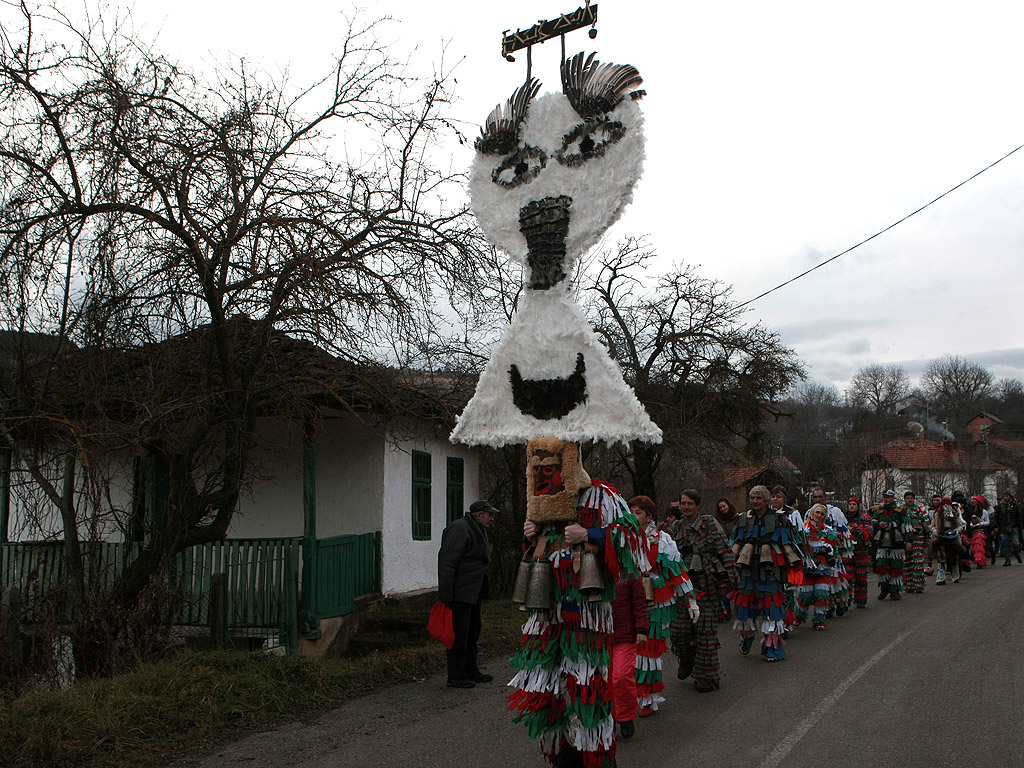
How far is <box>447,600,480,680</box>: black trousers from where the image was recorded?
26.8 feet

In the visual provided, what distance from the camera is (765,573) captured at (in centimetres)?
894

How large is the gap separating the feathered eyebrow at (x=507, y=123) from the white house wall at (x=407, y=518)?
633cm

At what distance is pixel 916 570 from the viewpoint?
15711 millimetres

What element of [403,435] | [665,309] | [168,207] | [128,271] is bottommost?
[403,435]

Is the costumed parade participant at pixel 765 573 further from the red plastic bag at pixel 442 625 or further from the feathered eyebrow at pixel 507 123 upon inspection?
the feathered eyebrow at pixel 507 123

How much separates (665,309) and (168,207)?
11.9 m

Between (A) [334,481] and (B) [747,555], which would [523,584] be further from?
(A) [334,481]

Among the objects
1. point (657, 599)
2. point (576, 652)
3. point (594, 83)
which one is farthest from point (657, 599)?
point (594, 83)

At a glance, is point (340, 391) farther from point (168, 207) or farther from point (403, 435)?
point (403, 435)

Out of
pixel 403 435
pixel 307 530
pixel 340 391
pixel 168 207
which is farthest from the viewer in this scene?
pixel 403 435

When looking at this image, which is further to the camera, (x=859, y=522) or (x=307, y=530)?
(x=859, y=522)

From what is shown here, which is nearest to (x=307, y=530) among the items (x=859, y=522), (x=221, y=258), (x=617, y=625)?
(x=221, y=258)

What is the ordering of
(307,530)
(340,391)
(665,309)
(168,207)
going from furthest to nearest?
(665,309) → (307,530) → (340,391) → (168,207)

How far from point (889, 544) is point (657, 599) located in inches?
343
